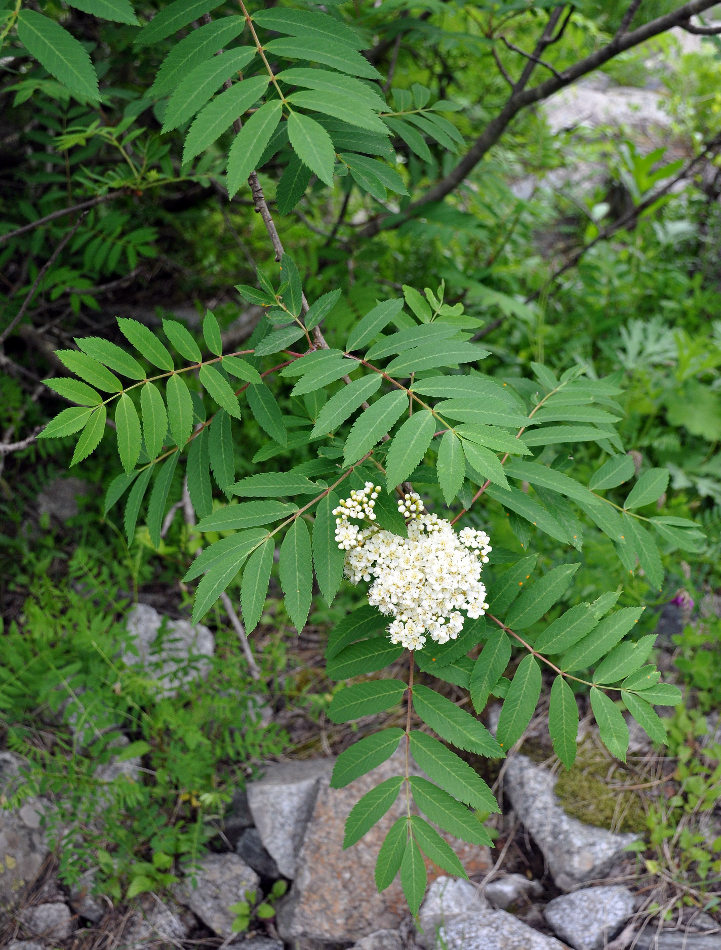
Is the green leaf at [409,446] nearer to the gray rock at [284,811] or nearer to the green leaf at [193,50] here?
the green leaf at [193,50]

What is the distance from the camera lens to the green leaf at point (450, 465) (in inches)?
46.2

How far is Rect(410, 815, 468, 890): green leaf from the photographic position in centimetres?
137

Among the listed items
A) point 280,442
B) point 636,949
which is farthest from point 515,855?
point 280,442

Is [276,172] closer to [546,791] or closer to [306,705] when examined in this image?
[306,705]

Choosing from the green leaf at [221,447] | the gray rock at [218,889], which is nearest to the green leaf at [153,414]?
the green leaf at [221,447]

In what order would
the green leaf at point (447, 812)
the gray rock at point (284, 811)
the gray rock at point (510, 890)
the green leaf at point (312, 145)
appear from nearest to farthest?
the green leaf at point (312, 145), the green leaf at point (447, 812), the gray rock at point (510, 890), the gray rock at point (284, 811)

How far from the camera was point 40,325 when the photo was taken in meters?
3.01

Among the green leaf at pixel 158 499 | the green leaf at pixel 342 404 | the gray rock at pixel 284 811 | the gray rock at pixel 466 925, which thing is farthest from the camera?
the gray rock at pixel 284 811

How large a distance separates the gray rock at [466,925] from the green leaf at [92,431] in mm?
1391

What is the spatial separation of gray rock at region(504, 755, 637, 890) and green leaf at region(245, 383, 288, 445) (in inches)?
55.2

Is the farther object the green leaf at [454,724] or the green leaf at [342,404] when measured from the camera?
the green leaf at [454,724]

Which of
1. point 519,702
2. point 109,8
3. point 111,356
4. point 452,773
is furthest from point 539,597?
point 109,8

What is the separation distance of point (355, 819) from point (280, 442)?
0.75 meters

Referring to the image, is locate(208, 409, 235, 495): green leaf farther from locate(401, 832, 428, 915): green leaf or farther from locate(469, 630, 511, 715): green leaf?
locate(401, 832, 428, 915): green leaf
